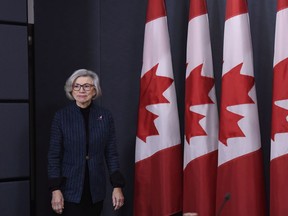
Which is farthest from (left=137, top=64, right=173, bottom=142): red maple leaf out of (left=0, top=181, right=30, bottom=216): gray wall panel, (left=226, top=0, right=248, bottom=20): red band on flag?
(left=0, top=181, right=30, bottom=216): gray wall panel

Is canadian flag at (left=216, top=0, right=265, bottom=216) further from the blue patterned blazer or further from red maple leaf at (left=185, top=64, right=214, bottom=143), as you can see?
the blue patterned blazer

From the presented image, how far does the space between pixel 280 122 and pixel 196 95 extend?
520mm

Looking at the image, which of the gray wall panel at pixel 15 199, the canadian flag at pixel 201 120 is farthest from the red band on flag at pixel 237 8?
the gray wall panel at pixel 15 199

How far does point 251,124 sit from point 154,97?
64cm

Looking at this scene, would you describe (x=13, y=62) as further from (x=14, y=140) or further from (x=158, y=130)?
(x=158, y=130)

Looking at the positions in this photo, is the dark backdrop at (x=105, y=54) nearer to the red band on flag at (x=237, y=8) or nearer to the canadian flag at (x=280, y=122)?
the red band on flag at (x=237, y=8)

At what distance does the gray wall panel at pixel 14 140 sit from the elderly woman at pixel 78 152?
1.31 ft

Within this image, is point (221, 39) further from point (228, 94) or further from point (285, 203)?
point (285, 203)

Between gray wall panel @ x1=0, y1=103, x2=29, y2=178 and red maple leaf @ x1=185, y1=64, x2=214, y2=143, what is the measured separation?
964 mm

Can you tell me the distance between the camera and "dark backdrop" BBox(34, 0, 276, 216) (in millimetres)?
2971

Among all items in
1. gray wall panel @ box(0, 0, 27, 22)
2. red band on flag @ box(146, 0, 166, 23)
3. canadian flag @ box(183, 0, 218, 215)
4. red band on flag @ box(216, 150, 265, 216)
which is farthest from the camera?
red band on flag @ box(146, 0, 166, 23)

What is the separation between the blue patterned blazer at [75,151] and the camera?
235 cm

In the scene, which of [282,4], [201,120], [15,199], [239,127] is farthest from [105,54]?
[282,4]

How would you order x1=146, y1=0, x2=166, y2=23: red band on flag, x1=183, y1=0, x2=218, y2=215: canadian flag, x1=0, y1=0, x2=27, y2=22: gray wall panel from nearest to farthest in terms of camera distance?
x1=183, y1=0, x2=218, y2=215: canadian flag < x1=0, y1=0, x2=27, y2=22: gray wall panel < x1=146, y1=0, x2=166, y2=23: red band on flag
